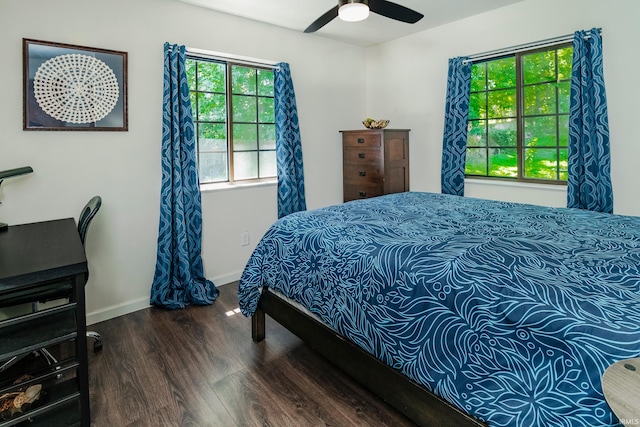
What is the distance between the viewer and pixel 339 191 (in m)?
4.45

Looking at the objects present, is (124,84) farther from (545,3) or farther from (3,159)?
(545,3)

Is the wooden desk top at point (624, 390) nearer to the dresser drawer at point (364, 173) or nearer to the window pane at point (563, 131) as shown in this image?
the window pane at point (563, 131)

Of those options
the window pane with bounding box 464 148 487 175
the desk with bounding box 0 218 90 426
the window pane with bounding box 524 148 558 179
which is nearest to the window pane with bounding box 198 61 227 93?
the desk with bounding box 0 218 90 426

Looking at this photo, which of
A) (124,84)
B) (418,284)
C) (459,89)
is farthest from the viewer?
(459,89)

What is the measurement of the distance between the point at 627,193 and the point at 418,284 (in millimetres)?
2437

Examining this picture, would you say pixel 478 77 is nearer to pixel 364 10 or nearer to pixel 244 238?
pixel 364 10

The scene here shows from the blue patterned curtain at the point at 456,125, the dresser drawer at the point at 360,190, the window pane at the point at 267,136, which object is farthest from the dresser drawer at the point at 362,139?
the window pane at the point at 267,136

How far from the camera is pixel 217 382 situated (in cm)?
204

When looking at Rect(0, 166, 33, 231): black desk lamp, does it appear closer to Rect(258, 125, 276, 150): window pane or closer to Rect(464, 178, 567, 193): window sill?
Rect(258, 125, 276, 150): window pane

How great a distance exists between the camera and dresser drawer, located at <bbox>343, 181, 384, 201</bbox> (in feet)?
13.1

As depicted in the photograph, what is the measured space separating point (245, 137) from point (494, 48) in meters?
2.45

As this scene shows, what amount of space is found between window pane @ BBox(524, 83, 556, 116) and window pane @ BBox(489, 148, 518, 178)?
1.24ft

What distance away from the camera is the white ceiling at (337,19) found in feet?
10.3

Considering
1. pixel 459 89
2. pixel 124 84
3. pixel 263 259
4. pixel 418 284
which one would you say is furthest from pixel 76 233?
pixel 459 89
